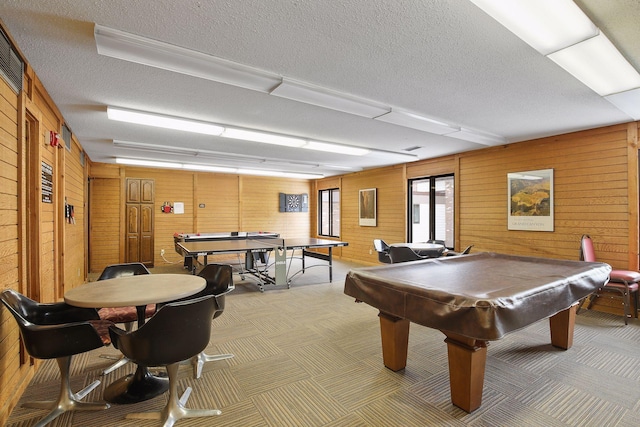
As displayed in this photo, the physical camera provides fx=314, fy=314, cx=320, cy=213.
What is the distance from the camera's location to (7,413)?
2074 millimetres

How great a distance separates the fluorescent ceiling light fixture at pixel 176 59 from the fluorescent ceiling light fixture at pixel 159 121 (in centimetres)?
144

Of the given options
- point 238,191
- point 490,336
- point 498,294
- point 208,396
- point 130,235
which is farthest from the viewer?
point 238,191

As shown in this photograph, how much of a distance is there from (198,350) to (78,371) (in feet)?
5.19

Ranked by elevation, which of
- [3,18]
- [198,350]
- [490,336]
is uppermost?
[3,18]

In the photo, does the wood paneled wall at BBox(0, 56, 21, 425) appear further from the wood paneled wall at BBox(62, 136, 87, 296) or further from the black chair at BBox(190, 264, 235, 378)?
the wood paneled wall at BBox(62, 136, 87, 296)

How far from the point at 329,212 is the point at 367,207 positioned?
2086mm

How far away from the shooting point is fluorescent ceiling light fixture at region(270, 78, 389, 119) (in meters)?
3.03

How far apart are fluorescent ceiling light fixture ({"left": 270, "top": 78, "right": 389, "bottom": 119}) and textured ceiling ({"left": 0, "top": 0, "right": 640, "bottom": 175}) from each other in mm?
93

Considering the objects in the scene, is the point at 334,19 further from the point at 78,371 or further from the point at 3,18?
the point at 78,371

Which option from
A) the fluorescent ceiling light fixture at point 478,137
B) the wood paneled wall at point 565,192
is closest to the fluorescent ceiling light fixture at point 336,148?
the fluorescent ceiling light fixture at point 478,137

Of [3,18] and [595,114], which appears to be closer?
[3,18]

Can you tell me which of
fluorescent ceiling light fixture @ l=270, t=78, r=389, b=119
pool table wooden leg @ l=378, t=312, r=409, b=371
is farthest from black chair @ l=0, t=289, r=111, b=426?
fluorescent ceiling light fixture @ l=270, t=78, r=389, b=119

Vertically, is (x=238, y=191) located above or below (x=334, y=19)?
below

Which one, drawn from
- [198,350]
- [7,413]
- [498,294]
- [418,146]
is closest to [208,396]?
[198,350]
